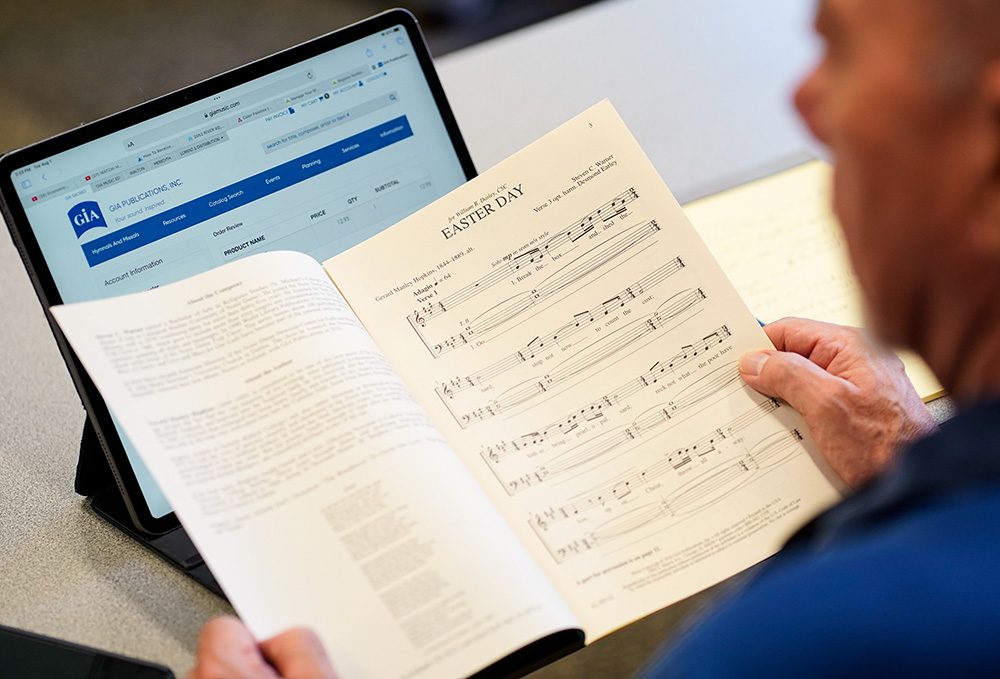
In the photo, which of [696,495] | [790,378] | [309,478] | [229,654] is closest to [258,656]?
[229,654]

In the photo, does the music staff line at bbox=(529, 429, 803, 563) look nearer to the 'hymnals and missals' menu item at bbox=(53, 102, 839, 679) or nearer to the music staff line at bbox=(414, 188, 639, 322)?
the 'hymnals and missals' menu item at bbox=(53, 102, 839, 679)

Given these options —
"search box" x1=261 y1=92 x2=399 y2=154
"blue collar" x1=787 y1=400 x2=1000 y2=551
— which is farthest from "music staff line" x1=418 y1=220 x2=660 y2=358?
"blue collar" x1=787 y1=400 x2=1000 y2=551

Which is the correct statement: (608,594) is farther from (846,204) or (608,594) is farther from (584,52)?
(584,52)

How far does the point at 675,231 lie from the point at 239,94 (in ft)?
1.35

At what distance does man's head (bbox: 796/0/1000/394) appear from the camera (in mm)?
441

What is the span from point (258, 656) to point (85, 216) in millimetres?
413

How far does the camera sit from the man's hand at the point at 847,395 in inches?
27.9

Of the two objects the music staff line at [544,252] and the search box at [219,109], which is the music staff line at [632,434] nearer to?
the music staff line at [544,252]

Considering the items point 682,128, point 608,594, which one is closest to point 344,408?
point 608,594

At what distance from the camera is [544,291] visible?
759mm

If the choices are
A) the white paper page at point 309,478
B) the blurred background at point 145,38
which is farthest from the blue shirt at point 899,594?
the blurred background at point 145,38

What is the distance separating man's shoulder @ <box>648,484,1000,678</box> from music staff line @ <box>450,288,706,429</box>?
0.30 meters

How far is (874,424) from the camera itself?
73 centimetres

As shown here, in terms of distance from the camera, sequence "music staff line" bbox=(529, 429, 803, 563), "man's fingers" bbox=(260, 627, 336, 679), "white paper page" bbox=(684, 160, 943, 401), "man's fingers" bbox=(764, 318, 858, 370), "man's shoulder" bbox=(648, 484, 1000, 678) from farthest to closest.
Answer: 1. "white paper page" bbox=(684, 160, 943, 401)
2. "man's fingers" bbox=(764, 318, 858, 370)
3. "music staff line" bbox=(529, 429, 803, 563)
4. "man's fingers" bbox=(260, 627, 336, 679)
5. "man's shoulder" bbox=(648, 484, 1000, 678)
